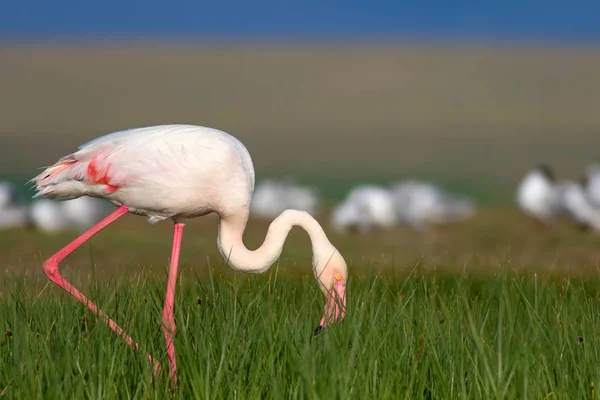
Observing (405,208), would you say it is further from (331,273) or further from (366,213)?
(331,273)

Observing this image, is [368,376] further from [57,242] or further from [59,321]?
[57,242]

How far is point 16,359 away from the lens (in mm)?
5379

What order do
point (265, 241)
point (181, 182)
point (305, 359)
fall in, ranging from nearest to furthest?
point (305, 359), point (181, 182), point (265, 241)

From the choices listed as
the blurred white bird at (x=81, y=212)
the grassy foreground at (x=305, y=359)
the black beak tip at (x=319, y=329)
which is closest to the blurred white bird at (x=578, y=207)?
the blurred white bird at (x=81, y=212)

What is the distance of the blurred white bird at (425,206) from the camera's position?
24.3 meters

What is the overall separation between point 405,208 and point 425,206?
628 mm

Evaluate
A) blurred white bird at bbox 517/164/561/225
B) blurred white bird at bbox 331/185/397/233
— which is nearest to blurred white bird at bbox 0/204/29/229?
blurred white bird at bbox 331/185/397/233

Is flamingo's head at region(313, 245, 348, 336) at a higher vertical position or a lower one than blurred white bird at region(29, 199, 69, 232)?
higher

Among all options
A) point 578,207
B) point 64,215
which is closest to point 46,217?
Result: point 64,215

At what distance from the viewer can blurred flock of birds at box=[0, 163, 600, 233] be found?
22.0 m

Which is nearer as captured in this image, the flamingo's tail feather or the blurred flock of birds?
the flamingo's tail feather

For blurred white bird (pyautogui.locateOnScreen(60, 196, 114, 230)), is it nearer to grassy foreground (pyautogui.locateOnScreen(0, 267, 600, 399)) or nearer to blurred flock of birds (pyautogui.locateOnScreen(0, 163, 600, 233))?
blurred flock of birds (pyautogui.locateOnScreen(0, 163, 600, 233))

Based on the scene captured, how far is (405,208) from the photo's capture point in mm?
24406

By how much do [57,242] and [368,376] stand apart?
15386 millimetres
